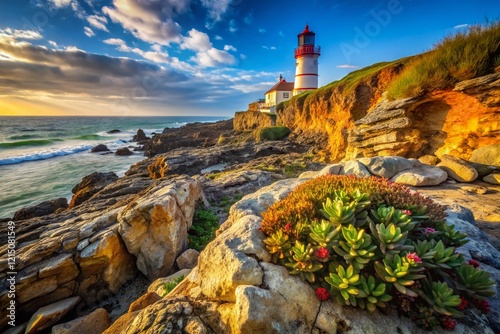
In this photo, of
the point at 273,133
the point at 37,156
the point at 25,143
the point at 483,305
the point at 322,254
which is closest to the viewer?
the point at 483,305

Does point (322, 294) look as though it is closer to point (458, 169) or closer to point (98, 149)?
point (458, 169)

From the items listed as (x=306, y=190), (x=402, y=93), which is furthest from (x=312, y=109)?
(x=306, y=190)

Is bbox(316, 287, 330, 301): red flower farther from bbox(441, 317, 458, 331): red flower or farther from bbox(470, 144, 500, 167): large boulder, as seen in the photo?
bbox(470, 144, 500, 167): large boulder

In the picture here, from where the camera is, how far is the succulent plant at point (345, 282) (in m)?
2.44

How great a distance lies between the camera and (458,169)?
7902mm

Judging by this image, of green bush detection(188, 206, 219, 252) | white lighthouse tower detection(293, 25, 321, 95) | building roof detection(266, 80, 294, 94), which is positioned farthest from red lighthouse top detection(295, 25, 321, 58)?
green bush detection(188, 206, 219, 252)

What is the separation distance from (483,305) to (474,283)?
24cm

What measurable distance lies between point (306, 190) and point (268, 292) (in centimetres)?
216

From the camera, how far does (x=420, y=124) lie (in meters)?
10.4

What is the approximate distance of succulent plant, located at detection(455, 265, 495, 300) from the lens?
2.57 meters

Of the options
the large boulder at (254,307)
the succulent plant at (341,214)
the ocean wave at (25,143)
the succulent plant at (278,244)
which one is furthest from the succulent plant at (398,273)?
the ocean wave at (25,143)

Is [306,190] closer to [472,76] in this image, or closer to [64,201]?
[472,76]

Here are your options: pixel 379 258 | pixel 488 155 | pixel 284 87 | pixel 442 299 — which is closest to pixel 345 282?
pixel 379 258

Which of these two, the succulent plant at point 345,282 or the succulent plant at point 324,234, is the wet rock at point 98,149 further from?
the succulent plant at point 345,282
